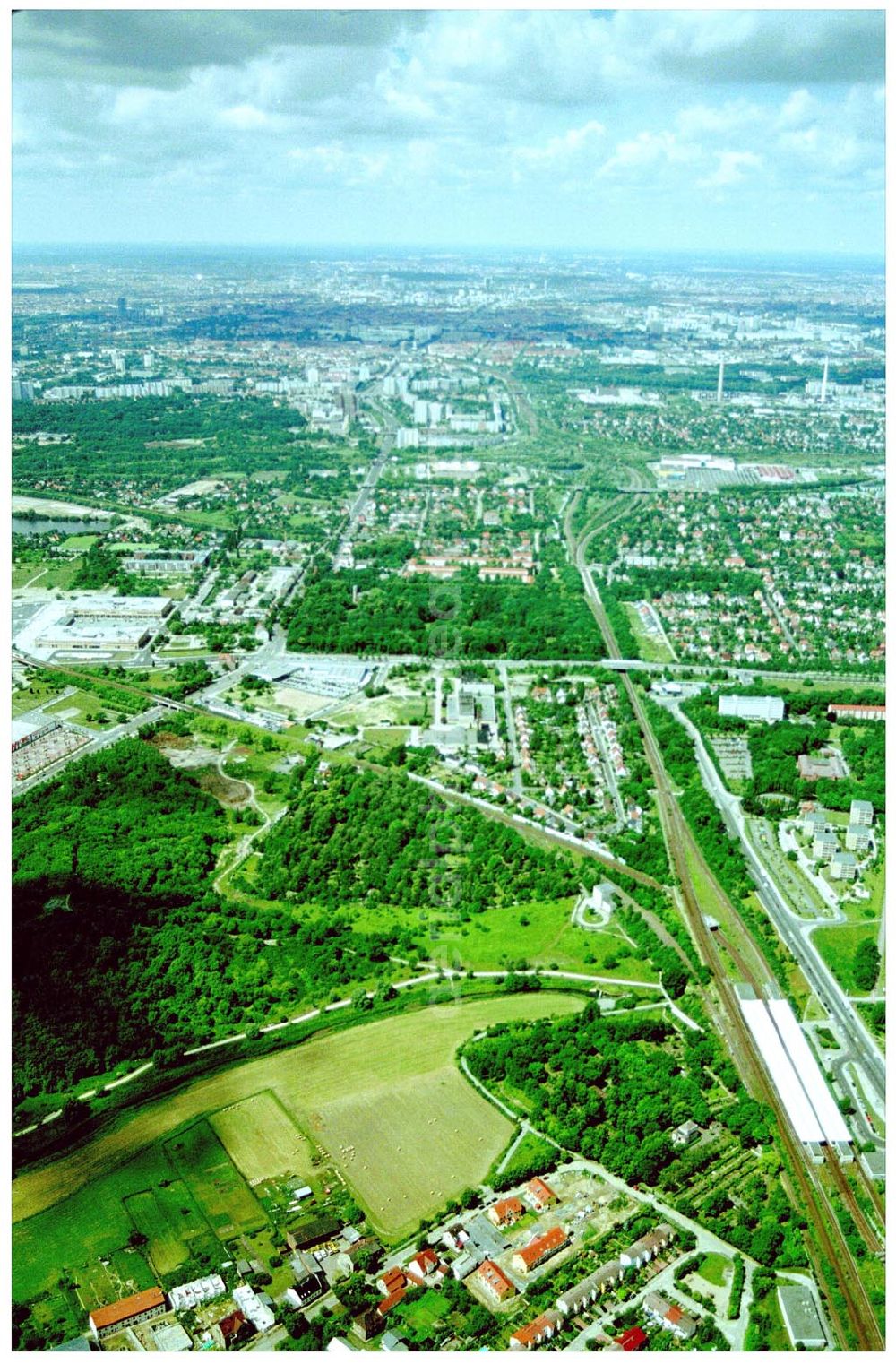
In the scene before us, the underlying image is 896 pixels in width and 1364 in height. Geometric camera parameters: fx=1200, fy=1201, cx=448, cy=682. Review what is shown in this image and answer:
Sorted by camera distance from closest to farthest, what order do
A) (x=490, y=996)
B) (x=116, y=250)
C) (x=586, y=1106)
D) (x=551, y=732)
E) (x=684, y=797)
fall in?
(x=586, y=1106)
(x=490, y=996)
(x=684, y=797)
(x=551, y=732)
(x=116, y=250)

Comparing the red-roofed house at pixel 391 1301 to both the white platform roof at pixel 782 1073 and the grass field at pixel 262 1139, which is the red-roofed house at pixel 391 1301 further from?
the white platform roof at pixel 782 1073

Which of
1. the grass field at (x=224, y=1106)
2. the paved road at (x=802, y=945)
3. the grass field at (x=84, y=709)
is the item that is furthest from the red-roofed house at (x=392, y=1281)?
the grass field at (x=84, y=709)

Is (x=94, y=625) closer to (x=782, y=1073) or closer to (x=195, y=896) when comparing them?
(x=195, y=896)

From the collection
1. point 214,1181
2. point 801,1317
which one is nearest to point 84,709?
point 214,1181

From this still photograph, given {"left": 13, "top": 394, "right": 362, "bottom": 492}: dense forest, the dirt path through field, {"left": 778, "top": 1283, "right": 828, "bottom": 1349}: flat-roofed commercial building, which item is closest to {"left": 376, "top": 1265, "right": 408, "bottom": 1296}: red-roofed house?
the dirt path through field

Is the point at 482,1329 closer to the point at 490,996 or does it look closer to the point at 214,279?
the point at 490,996

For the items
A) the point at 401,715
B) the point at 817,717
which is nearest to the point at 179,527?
the point at 401,715
